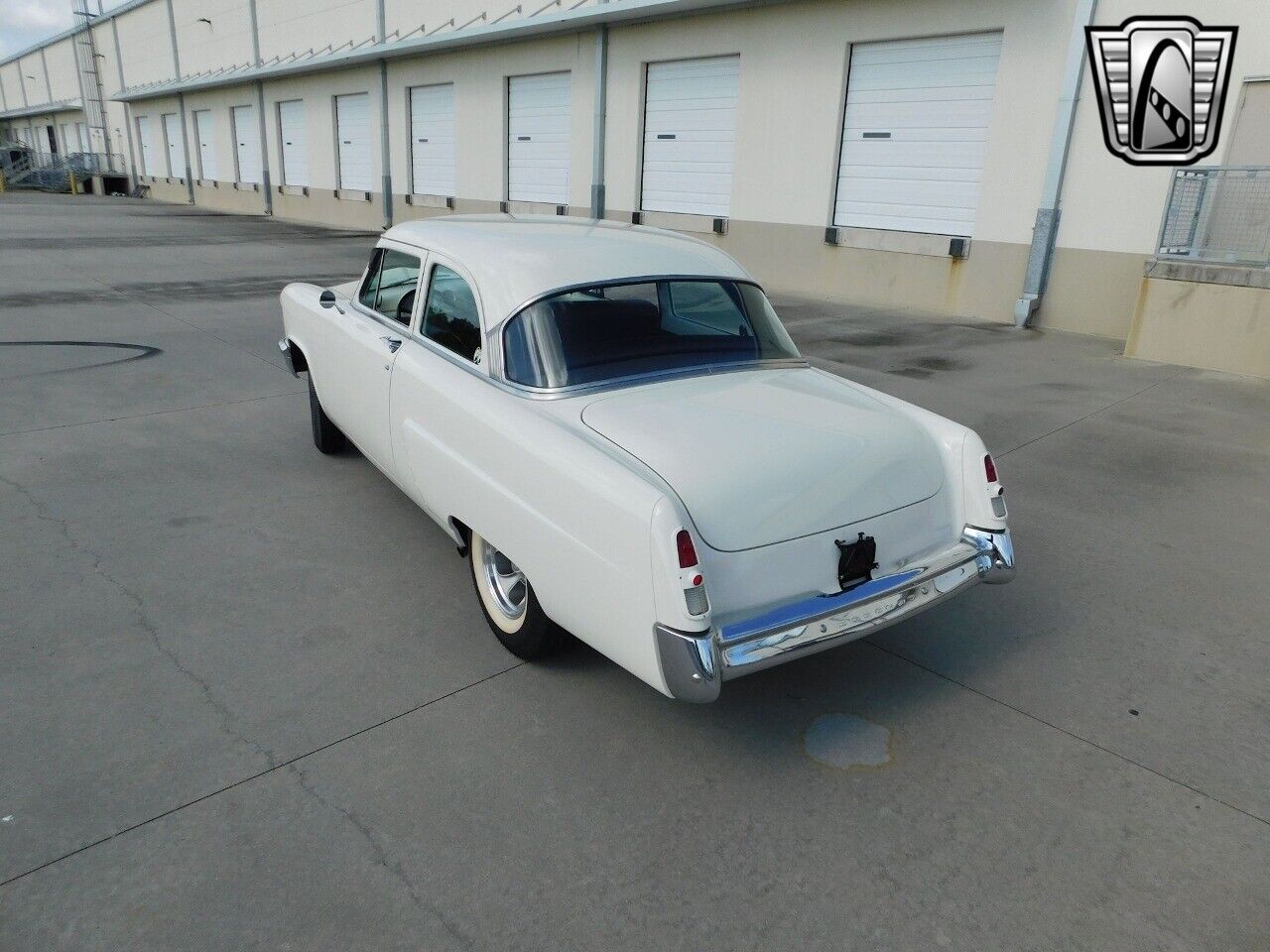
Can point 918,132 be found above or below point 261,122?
below

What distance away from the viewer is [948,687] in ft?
10.7

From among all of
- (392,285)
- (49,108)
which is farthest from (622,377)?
(49,108)

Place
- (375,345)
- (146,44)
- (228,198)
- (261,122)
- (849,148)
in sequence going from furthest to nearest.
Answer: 1. (146,44)
2. (228,198)
3. (261,122)
4. (849,148)
5. (375,345)

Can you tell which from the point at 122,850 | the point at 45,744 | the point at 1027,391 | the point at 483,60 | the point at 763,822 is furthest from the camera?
the point at 483,60

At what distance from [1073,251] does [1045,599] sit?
831 centimetres

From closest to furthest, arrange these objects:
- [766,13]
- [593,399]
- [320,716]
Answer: [320,716] < [593,399] < [766,13]

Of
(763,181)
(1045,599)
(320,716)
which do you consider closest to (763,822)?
(320,716)

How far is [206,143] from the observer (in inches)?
1382

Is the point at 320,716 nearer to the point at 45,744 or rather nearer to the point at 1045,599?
the point at 45,744

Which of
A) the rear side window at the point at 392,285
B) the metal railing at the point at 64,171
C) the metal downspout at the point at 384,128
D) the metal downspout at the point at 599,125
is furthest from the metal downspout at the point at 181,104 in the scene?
the rear side window at the point at 392,285

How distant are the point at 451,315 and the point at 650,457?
1.50m

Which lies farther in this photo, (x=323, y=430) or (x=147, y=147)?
(x=147, y=147)

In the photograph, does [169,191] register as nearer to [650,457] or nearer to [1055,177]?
[1055,177]

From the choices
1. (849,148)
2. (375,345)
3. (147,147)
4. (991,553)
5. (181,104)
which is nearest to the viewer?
(991,553)
